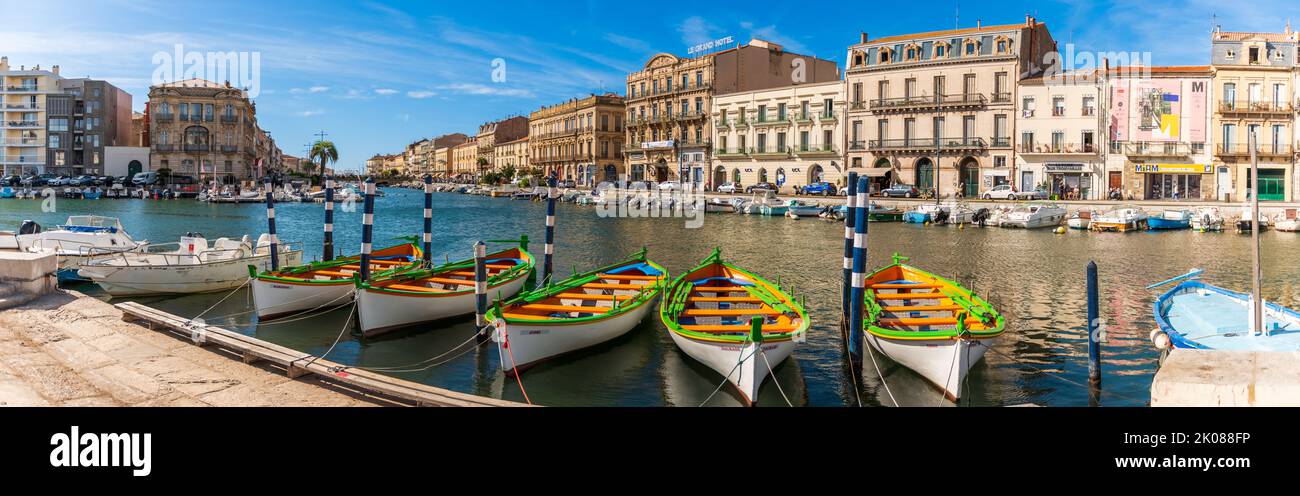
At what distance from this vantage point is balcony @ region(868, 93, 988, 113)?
52938 millimetres

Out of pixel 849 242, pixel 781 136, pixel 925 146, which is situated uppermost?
pixel 781 136

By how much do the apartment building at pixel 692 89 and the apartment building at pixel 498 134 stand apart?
5127 centimetres

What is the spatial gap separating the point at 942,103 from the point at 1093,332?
155 feet

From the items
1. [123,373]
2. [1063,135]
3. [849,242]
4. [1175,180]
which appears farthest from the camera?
[1063,135]

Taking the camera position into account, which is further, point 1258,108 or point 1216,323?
point 1258,108

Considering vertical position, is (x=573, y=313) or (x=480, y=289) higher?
(x=480, y=289)

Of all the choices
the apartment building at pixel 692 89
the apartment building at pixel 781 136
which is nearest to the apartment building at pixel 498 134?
the apartment building at pixel 692 89

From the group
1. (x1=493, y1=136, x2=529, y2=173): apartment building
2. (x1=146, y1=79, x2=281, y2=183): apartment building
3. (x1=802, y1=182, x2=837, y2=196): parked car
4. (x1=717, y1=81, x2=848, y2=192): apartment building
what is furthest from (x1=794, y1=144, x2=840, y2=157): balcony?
(x1=146, y1=79, x2=281, y2=183): apartment building

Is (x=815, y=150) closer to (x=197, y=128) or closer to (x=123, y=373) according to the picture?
(x=123, y=373)

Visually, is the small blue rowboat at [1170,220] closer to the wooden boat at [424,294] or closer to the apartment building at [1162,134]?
the apartment building at [1162,134]

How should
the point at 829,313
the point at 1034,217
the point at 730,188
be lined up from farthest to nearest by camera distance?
the point at 730,188 < the point at 1034,217 < the point at 829,313

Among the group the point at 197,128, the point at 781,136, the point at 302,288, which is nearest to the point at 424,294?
the point at 302,288

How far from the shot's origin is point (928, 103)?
5475 cm
